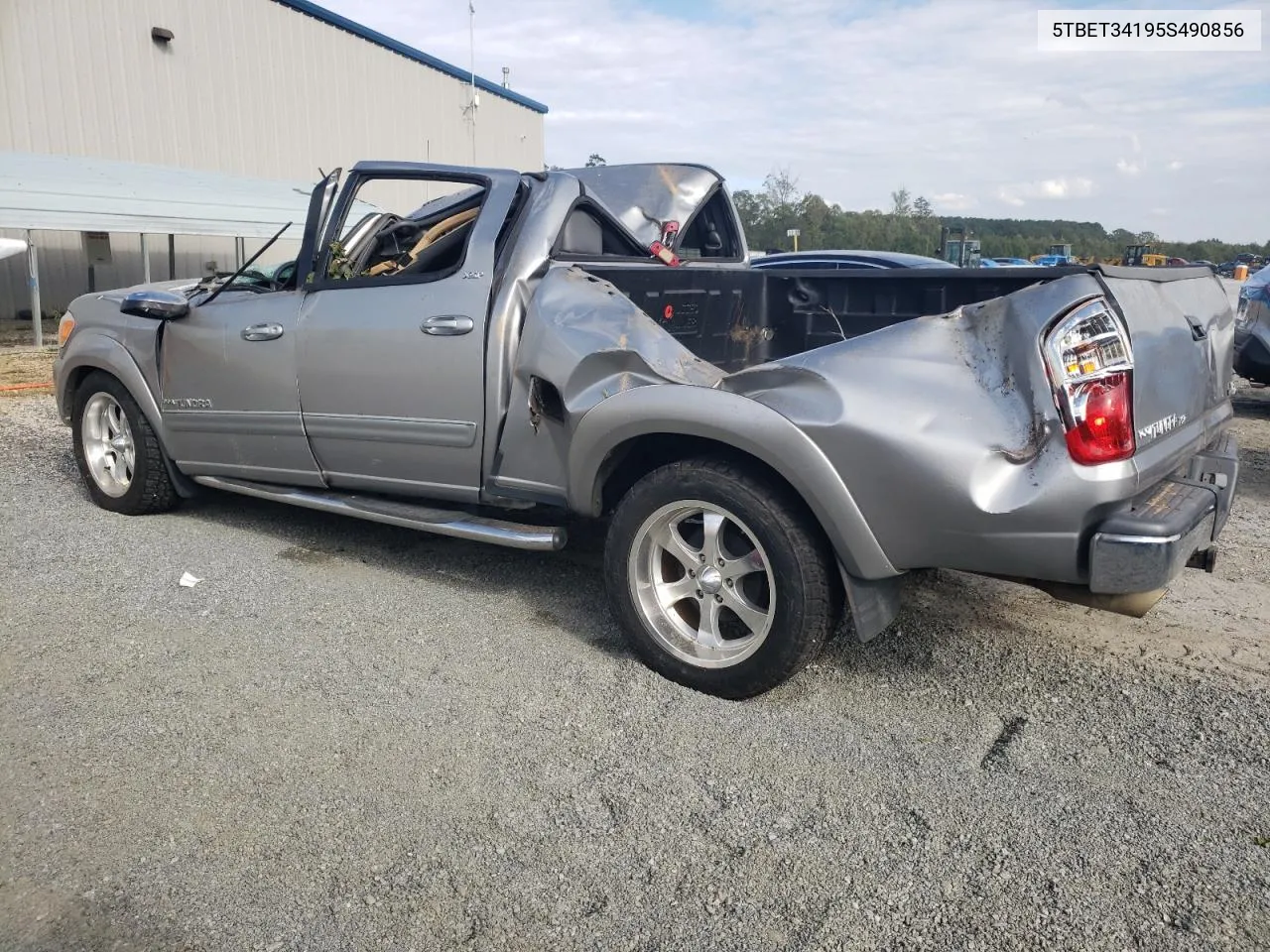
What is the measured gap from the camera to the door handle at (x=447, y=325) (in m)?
3.96

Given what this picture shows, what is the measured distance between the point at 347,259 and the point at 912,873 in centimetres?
365

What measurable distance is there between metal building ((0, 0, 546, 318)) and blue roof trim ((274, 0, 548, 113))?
39 millimetres

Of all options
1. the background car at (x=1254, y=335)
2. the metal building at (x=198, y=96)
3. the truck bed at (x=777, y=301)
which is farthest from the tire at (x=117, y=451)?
the metal building at (x=198, y=96)

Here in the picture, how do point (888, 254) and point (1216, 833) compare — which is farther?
point (888, 254)

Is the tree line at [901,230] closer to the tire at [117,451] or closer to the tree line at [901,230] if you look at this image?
the tree line at [901,230]

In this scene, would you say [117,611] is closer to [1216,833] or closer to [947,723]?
[947,723]

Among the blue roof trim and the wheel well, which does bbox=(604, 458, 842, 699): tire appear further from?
the blue roof trim

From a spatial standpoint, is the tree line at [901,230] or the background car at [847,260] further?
the tree line at [901,230]

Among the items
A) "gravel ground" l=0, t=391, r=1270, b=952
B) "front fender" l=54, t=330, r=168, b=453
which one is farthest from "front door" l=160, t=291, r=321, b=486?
"gravel ground" l=0, t=391, r=1270, b=952

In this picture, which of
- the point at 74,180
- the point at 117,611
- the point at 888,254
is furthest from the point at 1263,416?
the point at 74,180

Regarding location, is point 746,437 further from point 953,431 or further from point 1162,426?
point 1162,426

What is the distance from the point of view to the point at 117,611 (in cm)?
411

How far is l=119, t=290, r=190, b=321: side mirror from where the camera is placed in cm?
490

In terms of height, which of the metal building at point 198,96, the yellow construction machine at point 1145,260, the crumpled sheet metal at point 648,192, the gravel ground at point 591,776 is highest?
the metal building at point 198,96
